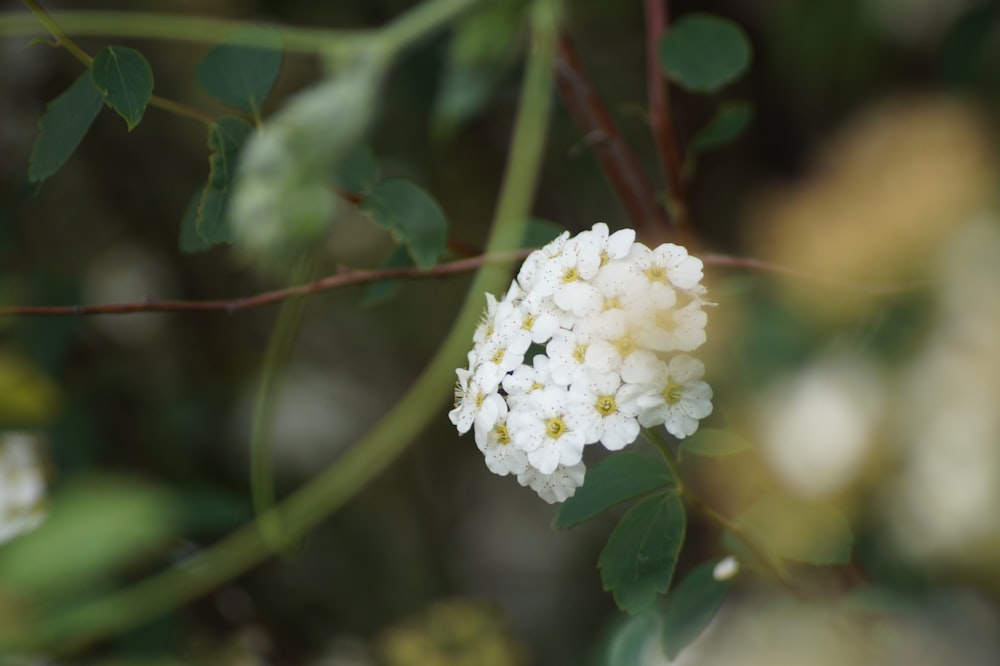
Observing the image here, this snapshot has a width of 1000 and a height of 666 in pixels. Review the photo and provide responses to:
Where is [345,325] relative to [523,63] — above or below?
below

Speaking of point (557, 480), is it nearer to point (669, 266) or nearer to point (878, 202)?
point (669, 266)

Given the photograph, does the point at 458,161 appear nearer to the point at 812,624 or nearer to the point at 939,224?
the point at 939,224

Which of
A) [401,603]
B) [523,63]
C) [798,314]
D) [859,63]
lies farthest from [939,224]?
[401,603]

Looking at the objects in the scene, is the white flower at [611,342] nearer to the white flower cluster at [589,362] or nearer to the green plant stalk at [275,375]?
the white flower cluster at [589,362]

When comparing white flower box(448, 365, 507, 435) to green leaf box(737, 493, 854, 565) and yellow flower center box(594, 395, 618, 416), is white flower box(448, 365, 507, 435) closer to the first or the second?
yellow flower center box(594, 395, 618, 416)

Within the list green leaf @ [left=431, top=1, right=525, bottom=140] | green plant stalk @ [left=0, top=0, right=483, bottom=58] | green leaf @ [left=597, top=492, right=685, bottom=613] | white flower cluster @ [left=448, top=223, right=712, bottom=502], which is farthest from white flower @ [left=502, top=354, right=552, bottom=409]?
green leaf @ [left=431, top=1, right=525, bottom=140]

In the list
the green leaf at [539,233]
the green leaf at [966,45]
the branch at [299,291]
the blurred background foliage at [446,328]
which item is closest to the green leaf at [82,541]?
the blurred background foliage at [446,328]
